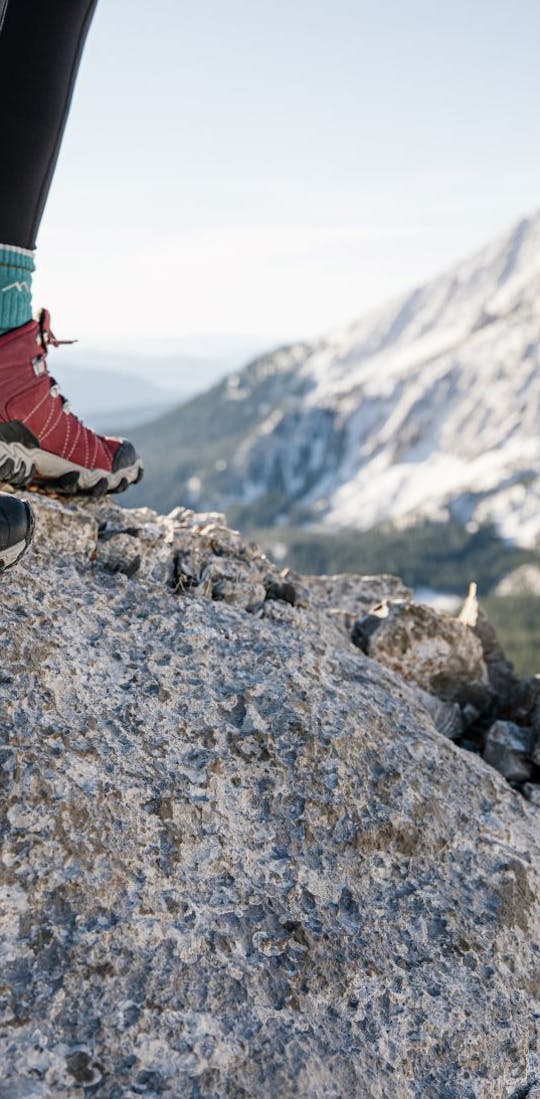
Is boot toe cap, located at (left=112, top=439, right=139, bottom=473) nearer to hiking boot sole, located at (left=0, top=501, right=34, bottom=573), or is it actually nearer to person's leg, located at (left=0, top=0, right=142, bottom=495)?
person's leg, located at (left=0, top=0, right=142, bottom=495)

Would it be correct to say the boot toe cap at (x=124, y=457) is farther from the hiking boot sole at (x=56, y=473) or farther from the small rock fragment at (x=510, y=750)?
the small rock fragment at (x=510, y=750)

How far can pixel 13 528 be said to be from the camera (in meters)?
3.94

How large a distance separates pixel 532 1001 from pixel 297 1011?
144 centimetres

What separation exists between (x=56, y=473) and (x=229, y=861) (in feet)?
9.50

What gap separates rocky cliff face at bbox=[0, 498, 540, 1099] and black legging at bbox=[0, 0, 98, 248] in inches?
89.5

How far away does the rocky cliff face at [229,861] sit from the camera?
3156 millimetres

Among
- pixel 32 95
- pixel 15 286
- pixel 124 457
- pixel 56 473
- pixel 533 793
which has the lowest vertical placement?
pixel 533 793

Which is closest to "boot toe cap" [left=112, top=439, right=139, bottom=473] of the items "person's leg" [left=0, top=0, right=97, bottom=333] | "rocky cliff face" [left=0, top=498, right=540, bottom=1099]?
"rocky cliff face" [left=0, top=498, right=540, bottom=1099]

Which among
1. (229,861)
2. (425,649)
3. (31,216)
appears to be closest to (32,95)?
(31,216)

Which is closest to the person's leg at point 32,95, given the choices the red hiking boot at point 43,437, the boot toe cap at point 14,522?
the red hiking boot at point 43,437

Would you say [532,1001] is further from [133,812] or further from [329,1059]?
[133,812]

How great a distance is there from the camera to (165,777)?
4.11 metres

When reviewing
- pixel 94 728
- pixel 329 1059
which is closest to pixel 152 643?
pixel 94 728

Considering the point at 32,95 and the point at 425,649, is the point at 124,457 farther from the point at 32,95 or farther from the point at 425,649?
the point at 425,649
